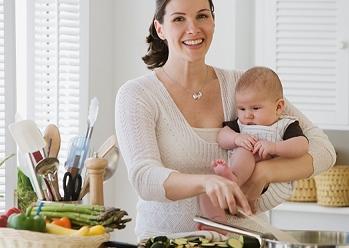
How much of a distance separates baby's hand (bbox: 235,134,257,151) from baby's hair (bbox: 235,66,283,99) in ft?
0.55

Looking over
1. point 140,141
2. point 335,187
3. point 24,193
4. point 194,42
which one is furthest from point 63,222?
point 335,187

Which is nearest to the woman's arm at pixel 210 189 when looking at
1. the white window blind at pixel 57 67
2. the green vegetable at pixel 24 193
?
the green vegetable at pixel 24 193

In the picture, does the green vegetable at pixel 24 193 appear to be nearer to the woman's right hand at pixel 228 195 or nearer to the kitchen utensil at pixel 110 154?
the kitchen utensil at pixel 110 154

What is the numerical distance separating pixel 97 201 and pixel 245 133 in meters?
0.56

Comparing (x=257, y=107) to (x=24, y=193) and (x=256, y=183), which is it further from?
(x=24, y=193)

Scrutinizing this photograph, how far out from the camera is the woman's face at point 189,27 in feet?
8.55

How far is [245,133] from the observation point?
2.63 metres

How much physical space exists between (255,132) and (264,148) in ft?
0.26

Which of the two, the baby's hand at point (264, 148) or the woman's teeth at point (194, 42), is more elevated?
the woman's teeth at point (194, 42)

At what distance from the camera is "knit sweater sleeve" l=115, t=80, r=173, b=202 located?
2.46m

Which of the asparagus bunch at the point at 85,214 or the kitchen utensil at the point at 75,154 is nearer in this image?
the asparagus bunch at the point at 85,214

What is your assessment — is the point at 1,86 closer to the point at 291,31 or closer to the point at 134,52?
the point at 134,52

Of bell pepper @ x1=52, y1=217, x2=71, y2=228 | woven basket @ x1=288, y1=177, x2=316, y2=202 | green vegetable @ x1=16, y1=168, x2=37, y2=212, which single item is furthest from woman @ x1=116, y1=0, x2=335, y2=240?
woven basket @ x1=288, y1=177, x2=316, y2=202

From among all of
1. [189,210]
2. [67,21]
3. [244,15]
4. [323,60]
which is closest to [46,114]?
[67,21]
